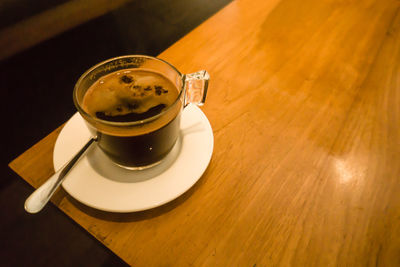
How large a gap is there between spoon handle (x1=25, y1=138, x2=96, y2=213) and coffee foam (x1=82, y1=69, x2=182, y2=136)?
10 cm

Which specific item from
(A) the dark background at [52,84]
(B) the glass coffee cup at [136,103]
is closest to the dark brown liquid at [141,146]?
(B) the glass coffee cup at [136,103]

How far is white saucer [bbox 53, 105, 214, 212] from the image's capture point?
42 cm

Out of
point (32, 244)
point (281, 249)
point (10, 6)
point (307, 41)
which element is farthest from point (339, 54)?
point (10, 6)

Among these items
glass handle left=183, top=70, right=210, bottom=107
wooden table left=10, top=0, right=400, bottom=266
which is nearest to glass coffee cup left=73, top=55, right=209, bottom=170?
glass handle left=183, top=70, right=210, bottom=107

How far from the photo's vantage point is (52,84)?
144cm

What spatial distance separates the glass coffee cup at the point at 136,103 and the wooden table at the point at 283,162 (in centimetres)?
10

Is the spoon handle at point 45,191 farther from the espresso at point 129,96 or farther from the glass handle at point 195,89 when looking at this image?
the glass handle at point 195,89

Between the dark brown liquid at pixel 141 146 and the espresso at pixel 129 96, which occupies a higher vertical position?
the espresso at pixel 129 96

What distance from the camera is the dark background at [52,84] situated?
3.16 ft

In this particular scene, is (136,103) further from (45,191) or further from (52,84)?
(52,84)

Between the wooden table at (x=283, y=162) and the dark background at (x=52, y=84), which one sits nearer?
the wooden table at (x=283, y=162)

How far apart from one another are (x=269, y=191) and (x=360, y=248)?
0.52ft

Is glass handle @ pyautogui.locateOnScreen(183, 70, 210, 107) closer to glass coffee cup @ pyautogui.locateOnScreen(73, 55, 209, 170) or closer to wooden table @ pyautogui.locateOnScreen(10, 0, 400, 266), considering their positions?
glass coffee cup @ pyautogui.locateOnScreen(73, 55, 209, 170)

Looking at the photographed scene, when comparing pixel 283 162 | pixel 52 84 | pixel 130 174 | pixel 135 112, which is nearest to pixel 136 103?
pixel 135 112
